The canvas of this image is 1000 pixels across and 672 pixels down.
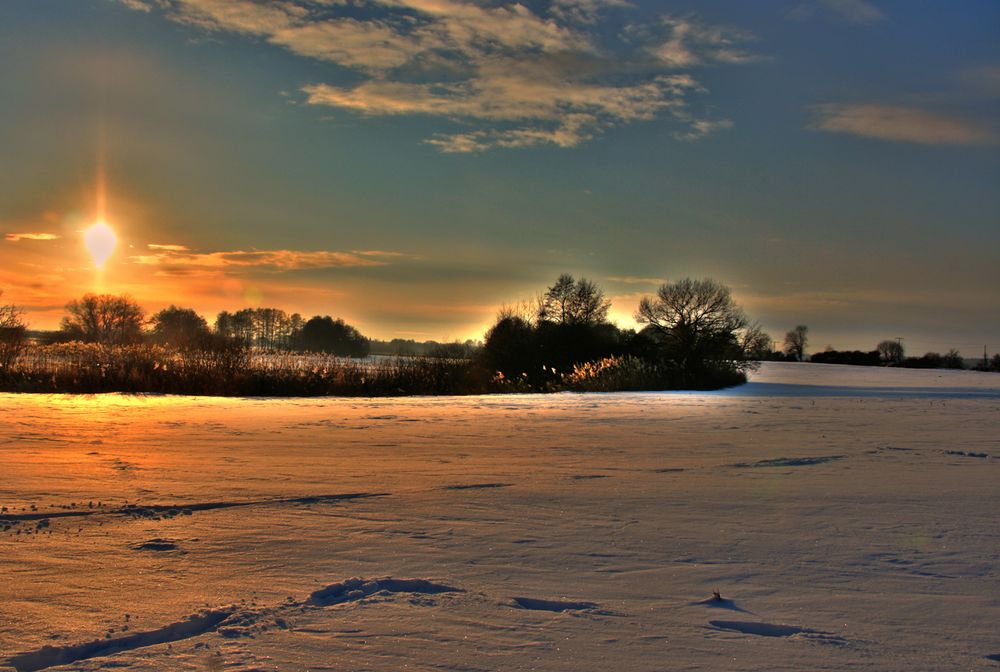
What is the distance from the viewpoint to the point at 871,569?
10.9ft

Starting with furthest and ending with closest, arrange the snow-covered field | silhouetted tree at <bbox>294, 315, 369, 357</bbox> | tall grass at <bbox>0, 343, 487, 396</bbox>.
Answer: silhouetted tree at <bbox>294, 315, 369, 357</bbox> → tall grass at <bbox>0, 343, 487, 396</bbox> → the snow-covered field

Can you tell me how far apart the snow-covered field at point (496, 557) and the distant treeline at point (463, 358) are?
37.1 feet

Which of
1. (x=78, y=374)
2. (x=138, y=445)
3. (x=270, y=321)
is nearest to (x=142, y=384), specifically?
(x=78, y=374)

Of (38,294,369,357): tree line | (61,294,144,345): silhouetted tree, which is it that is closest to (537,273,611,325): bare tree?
(38,294,369,357): tree line

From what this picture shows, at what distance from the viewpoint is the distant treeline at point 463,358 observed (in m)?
18.2

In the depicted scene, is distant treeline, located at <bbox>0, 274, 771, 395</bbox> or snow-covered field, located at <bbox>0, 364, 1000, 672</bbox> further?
distant treeline, located at <bbox>0, 274, 771, 395</bbox>

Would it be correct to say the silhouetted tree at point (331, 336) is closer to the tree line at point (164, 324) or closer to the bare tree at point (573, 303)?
the tree line at point (164, 324)

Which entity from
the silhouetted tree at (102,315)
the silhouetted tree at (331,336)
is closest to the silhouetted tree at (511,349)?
the silhouetted tree at (331,336)

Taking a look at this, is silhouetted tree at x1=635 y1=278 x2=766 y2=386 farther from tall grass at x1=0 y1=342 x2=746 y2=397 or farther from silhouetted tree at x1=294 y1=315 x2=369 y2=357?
silhouetted tree at x1=294 y1=315 x2=369 y2=357

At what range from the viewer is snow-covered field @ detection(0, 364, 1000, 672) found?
246 cm

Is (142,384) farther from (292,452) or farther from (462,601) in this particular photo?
(462,601)

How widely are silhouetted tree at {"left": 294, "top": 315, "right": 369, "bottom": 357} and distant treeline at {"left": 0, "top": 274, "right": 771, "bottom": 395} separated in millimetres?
18123

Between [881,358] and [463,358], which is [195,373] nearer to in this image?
[463,358]

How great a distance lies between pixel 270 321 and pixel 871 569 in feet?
189
